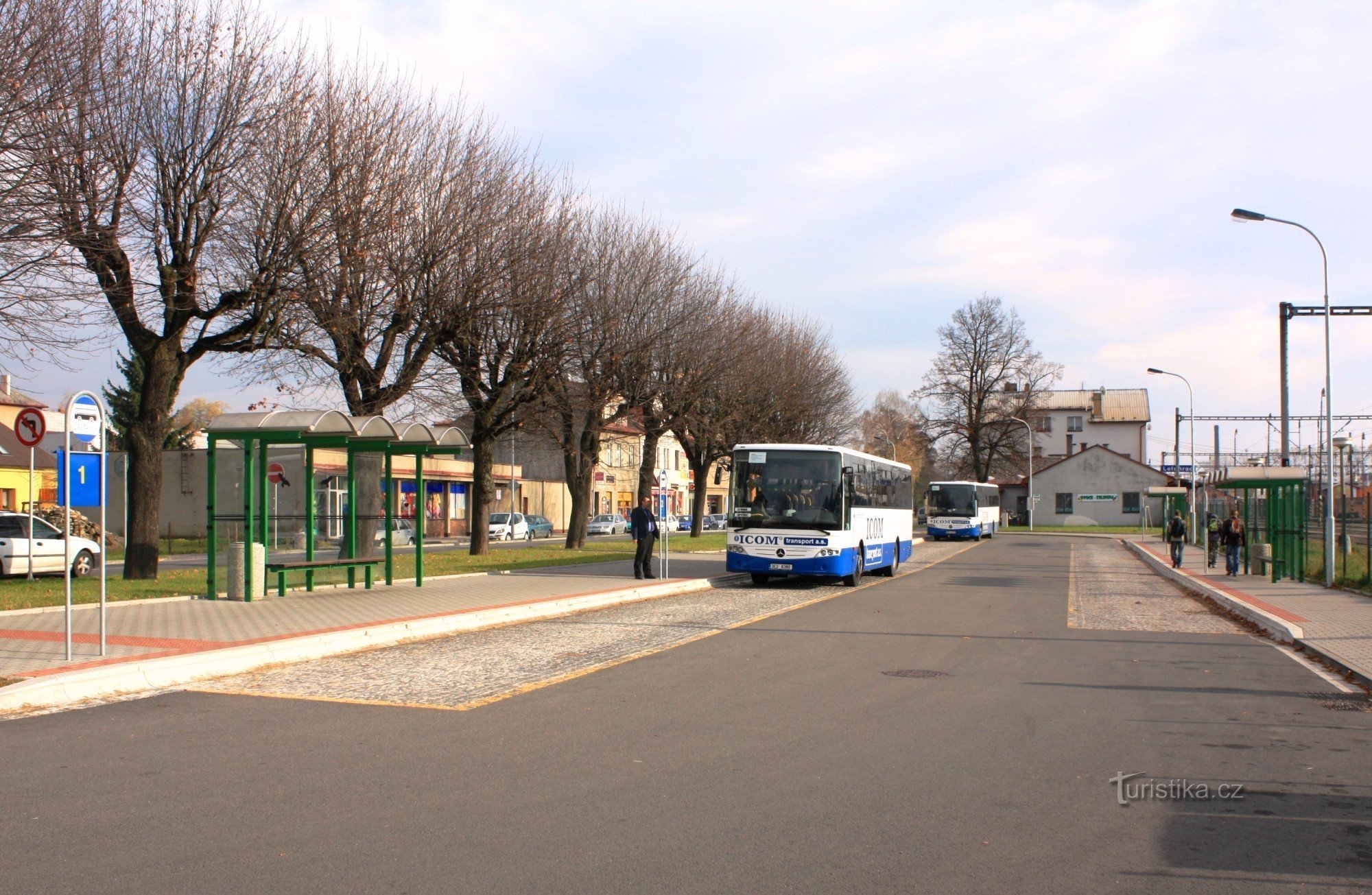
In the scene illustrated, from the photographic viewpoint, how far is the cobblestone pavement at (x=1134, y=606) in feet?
55.8

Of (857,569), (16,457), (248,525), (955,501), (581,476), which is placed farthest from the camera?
(955,501)

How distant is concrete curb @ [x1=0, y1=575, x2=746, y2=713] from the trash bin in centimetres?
385

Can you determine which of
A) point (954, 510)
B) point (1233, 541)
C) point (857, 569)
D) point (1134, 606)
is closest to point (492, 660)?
point (1134, 606)

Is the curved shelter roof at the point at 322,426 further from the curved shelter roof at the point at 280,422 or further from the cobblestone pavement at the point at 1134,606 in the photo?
the cobblestone pavement at the point at 1134,606

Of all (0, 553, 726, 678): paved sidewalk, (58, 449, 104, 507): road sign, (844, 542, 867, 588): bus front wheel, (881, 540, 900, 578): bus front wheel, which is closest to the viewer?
(58, 449, 104, 507): road sign

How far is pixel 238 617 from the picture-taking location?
1495 cm

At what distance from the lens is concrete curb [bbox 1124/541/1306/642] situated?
15.3 metres

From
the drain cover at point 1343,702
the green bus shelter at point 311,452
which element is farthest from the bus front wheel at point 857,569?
the drain cover at point 1343,702

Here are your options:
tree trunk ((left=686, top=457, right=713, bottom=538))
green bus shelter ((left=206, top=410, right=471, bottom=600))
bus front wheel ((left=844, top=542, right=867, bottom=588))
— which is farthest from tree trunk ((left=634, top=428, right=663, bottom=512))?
green bus shelter ((left=206, top=410, right=471, bottom=600))

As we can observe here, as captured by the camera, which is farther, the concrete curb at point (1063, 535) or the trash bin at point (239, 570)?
the concrete curb at point (1063, 535)

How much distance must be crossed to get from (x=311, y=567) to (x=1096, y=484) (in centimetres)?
8017

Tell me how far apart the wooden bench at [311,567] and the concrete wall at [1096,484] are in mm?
74961

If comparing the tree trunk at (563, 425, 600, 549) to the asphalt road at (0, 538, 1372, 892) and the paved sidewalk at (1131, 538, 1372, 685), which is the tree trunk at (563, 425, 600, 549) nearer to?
the paved sidewalk at (1131, 538, 1372, 685)

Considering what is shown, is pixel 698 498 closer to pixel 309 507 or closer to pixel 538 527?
pixel 538 527
